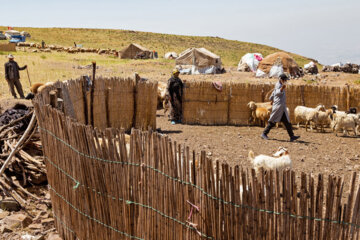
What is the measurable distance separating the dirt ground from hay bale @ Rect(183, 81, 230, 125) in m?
0.37

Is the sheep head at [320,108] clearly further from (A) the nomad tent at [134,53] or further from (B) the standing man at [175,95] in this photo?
(A) the nomad tent at [134,53]

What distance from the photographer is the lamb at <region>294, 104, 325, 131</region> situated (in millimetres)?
11234

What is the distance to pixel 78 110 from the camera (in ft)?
28.8

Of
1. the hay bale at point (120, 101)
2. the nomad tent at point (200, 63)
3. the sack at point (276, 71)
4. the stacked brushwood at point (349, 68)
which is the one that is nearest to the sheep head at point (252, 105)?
the hay bale at point (120, 101)

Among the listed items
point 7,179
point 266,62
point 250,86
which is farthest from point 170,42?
point 7,179

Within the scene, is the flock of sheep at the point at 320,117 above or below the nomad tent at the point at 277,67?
below

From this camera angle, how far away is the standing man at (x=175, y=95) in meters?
11.8

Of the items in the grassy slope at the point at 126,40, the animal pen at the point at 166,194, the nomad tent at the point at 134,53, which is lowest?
the animal pen at the point at 166,194

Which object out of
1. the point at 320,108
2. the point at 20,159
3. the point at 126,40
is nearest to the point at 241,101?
the point at 320,108

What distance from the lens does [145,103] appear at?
11.0 metres

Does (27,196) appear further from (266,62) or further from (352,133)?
(266,62)

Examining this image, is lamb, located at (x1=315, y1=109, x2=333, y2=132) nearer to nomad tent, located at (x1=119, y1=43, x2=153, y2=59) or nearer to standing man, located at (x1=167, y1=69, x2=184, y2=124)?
standing man, located at (x1=167, y1=69, x2=184, y2=124)

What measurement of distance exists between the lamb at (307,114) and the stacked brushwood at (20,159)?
24.6ft

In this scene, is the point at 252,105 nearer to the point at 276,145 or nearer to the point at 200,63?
the point at 276,145
